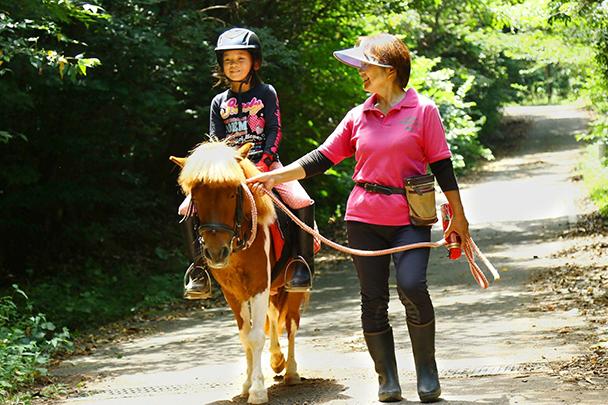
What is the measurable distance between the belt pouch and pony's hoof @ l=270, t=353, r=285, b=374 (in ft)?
6.92

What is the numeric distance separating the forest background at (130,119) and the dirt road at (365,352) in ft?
4.62

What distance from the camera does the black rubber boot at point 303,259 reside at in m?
7.54

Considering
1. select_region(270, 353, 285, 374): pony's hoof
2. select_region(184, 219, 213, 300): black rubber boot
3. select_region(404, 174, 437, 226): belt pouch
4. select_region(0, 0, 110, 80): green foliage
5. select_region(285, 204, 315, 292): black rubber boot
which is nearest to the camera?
select_region(404, 174, 437, 226): belt pouch

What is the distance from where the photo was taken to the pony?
654cm

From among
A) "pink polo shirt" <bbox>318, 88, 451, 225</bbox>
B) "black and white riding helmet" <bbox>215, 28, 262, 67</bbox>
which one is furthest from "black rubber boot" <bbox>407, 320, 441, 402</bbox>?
"black and white riding helmet" <bbox>215, 28, 262, 67</bbox>

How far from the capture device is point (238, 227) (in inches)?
264

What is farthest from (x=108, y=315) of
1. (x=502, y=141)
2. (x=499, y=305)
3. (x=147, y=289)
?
(x=502, y=141)

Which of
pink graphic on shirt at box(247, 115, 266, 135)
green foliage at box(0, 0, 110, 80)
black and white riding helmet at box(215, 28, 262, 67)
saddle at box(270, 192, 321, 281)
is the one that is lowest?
saddle at box(270, 192, 321, 281)

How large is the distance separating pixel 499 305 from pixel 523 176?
71.4 feet

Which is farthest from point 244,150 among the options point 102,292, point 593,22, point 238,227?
point 102,292

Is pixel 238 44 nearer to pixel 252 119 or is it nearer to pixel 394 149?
pixel 252 119

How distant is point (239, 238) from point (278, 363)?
1.51 metres

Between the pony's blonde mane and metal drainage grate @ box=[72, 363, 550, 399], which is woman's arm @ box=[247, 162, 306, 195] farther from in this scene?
A: metal drainage grate @ box=[72, 363, 550, 399]

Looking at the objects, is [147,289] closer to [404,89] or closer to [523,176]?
[404,89]
